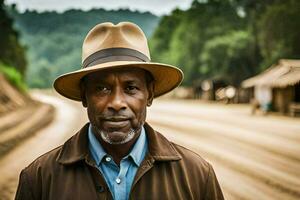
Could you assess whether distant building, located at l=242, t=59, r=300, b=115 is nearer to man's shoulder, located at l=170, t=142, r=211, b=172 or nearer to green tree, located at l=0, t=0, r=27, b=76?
man's shoulder, located at l=170, t=142, r=211, b=172

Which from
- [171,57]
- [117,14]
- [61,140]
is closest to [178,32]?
[171,57]

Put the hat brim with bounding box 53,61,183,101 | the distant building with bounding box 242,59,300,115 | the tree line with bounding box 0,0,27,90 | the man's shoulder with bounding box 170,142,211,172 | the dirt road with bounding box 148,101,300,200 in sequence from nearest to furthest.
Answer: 1. the hat brim with bounding box 53,61,183,101
2. the man's shoulder with bounding box 170,142,211,172
3. the dirt road with bounding box 148,101,300,200
4. the distant building with bounding box 242,59,300,115
5. the tree line with bounding box 0,0,27,90

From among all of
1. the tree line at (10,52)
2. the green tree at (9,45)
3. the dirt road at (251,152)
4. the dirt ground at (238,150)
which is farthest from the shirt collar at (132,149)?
the green tree at (9,45)

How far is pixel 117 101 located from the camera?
4.10 ft

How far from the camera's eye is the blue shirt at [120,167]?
1282mm

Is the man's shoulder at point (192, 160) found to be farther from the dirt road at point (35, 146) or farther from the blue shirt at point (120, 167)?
the dirt road at point (35, 146)

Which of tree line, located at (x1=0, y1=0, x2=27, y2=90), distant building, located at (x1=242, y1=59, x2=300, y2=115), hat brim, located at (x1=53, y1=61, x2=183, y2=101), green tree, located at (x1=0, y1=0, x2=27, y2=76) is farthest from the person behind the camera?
green tree, located at (x1=0, y1=0, x2=27, y2=76)

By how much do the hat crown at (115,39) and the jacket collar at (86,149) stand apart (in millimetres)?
247

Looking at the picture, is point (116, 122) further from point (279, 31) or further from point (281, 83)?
point (281, 83)

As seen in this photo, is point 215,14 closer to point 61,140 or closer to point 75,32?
point 75,32

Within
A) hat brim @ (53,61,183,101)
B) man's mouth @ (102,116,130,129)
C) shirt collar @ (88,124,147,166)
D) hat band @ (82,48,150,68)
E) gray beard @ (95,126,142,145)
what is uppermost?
hat band @ (82,48,150,68)

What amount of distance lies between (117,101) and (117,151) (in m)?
0.18

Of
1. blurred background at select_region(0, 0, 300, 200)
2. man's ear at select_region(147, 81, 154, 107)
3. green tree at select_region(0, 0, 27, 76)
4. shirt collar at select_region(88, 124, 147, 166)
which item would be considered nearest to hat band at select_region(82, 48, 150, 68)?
man's ear at select_region(147, 81, 154, 107)

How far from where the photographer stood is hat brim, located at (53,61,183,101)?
1.22 meters
